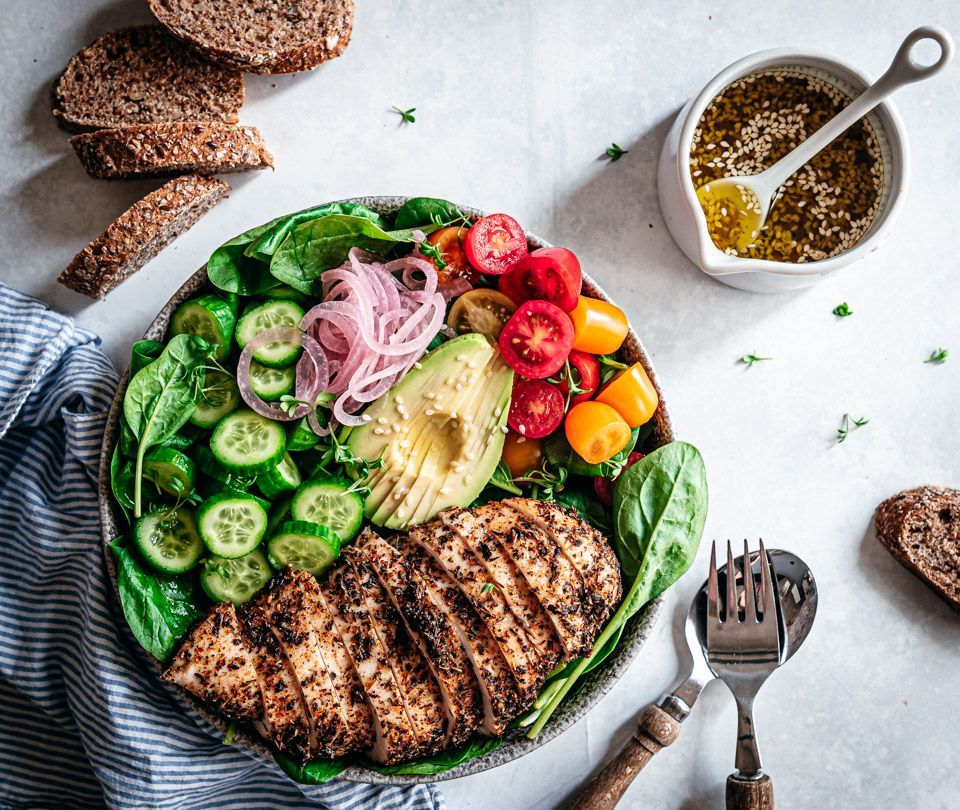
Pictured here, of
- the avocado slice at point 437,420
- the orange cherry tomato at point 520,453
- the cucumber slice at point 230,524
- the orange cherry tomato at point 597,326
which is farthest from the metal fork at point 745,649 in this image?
the cucumber slice at point 230,524

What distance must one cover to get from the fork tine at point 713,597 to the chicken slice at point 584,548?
53cm

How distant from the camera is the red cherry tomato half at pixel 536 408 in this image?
9.86ft

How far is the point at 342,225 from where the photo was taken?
2898 millimetres

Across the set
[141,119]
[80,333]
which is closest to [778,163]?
[141,119]

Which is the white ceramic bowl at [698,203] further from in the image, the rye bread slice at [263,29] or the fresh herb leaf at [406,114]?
the rye bread slice at [263,29]

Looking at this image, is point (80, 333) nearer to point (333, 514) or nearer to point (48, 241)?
point (48, 241)

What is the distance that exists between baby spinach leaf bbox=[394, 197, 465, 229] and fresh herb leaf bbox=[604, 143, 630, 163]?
0.82m

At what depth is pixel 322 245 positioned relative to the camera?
2.94m

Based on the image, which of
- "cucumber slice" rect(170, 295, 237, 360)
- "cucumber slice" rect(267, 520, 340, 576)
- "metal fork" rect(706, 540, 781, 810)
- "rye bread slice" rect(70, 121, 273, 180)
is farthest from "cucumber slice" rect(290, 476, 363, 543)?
"metal fork" rect(706, 540, 781, 810)

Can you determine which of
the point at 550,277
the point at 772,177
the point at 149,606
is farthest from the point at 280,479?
the point at 772,177

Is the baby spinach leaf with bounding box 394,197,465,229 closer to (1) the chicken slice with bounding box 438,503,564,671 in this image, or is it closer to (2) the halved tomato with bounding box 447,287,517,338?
(2) the halved tomato with bounding box 447,287,517,338

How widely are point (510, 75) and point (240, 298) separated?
145cm

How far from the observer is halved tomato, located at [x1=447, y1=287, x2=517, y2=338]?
302 cm

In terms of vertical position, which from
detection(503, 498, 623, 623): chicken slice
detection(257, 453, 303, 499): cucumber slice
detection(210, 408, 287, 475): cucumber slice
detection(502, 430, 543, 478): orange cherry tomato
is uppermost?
detection(503, 498, 623, 623): chicken slice
